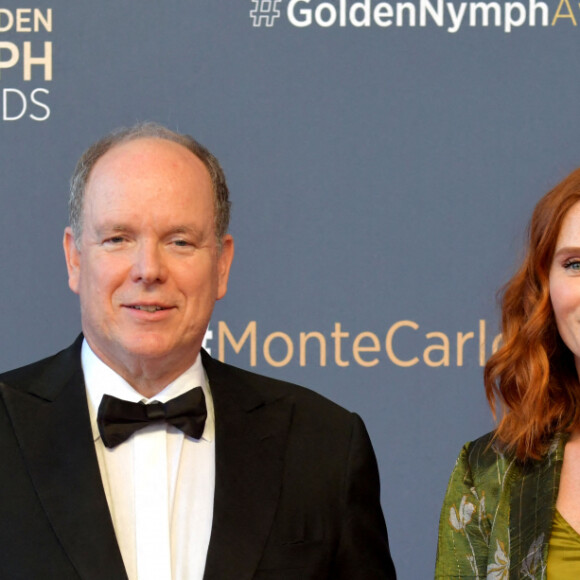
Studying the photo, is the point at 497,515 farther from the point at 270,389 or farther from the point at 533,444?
the point at 270,389

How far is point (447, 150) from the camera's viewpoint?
3.50 metres

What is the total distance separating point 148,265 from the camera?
2.34 metres

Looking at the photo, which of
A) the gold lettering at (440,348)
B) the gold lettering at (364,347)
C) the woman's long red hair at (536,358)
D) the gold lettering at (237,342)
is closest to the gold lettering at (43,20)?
the gold lettering at (237,342)

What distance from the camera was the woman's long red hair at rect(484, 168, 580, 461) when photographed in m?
2.64

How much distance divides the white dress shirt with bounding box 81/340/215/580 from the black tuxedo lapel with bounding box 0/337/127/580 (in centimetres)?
4

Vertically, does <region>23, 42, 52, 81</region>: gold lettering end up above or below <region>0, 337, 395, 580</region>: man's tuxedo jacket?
above

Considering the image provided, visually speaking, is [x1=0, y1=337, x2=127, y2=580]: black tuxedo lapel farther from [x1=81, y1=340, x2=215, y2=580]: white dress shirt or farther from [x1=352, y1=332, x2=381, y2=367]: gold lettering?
[x1=352, y1=332, x2=381, y2=367]: gold lettering

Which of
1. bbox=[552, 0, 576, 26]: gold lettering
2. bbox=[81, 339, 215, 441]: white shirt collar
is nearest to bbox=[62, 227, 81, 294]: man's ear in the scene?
bbox=[81, 339, 215, 441]: white shirt collar

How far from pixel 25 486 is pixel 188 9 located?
1727mm

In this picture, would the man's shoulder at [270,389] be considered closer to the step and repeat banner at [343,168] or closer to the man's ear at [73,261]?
the man's ear at [73,261]

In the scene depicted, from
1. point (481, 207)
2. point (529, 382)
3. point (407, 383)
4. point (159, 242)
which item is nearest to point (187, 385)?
point (159, 242)

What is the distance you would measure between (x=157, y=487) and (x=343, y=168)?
4.79 ft

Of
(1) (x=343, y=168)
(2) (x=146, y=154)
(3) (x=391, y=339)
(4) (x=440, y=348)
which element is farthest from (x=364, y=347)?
(2) (x=146, y=154)

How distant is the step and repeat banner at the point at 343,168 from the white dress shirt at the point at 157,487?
1000 mm
